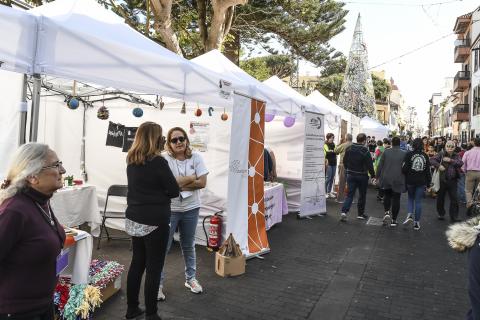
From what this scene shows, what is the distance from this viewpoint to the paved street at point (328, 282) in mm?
4148

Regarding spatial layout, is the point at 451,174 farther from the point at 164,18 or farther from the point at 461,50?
the point at 461,50

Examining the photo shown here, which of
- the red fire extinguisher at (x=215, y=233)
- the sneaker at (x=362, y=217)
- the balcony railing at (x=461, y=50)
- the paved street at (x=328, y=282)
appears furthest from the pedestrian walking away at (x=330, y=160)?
the balcony railing at (x=461, y=50)

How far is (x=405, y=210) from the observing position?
10.4 metres

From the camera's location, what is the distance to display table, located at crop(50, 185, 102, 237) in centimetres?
598

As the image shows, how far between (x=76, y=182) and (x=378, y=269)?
477cm

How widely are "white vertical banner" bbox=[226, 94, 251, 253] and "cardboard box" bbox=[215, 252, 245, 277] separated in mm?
470

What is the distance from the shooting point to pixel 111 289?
4.25 meters

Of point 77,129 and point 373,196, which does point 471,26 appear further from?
point 77,129

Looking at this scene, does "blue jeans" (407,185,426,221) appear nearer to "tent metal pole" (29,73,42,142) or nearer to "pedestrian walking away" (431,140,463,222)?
"pedestrian walking away" (431,140,463,222)

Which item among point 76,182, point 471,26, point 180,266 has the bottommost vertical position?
point 180,266

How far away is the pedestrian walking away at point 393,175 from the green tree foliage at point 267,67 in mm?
16144

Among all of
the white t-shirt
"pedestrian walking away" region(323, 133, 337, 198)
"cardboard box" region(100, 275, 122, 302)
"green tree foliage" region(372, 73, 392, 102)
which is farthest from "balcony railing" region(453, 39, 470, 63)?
"cardboard box" region(100, 275, 122, 302)

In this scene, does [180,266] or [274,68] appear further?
[274,68]

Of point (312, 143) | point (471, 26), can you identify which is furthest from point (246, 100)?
point (471, 26)
